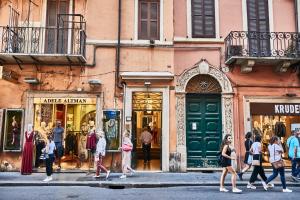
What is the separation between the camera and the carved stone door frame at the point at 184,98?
14.1 meters

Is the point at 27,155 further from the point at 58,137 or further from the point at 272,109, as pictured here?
the point at 272,109

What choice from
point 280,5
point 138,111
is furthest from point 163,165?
point 280,5

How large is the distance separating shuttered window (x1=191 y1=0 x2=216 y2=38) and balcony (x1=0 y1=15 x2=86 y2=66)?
16.3 feet

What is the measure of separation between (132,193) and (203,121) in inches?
234

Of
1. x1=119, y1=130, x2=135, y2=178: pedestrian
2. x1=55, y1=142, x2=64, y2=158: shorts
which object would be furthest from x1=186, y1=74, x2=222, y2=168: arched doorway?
x1=55, y1=142, x2=64, y2=158: shorts

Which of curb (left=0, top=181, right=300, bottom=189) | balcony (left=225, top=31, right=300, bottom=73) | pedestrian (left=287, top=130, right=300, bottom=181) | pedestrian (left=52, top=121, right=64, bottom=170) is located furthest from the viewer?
balcony (left=225, top=31, right=300, bottom=73)

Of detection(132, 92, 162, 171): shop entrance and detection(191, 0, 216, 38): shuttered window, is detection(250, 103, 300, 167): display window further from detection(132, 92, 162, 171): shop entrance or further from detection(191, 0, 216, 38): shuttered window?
detection(132, 92, 162, 171): shop entrance

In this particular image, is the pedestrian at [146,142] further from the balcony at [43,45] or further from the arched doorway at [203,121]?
the balcony at [43,45]

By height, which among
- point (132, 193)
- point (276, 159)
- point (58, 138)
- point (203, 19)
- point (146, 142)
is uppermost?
point (203, 19)

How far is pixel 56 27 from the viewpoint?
47.4ft

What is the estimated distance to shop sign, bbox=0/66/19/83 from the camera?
41.9 feet

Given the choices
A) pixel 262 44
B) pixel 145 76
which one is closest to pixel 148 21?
pixel 145 76

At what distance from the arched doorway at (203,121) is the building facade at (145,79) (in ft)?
0.14

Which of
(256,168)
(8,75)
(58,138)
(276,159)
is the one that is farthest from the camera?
(58,138)
